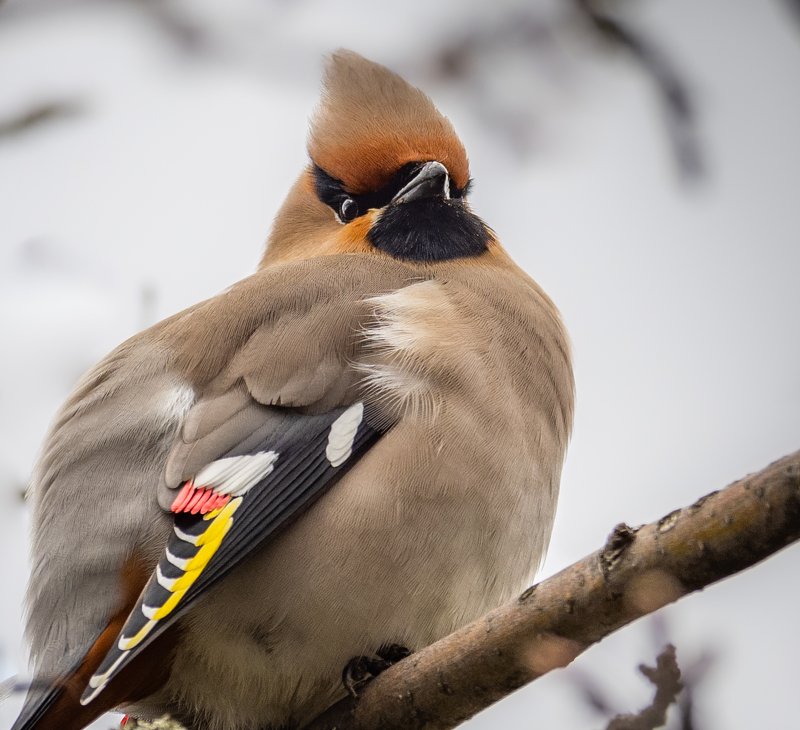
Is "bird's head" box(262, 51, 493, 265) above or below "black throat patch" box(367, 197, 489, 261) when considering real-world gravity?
above

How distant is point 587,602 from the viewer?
2551 mm

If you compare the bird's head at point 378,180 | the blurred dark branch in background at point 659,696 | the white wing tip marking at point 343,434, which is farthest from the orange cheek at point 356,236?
the blurred dark branch in background at point 659,696

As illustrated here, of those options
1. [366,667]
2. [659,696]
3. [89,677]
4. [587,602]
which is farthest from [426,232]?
[659,696]

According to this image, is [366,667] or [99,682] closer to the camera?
[99,682]

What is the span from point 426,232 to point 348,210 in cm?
42

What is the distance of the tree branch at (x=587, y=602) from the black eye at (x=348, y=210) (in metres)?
2.20

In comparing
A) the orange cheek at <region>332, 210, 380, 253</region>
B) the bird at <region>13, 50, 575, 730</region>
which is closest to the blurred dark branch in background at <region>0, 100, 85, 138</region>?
the bird at <region>13, 50, 575, 730</region>

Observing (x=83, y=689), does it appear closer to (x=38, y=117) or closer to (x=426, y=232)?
(x=38, y=117)

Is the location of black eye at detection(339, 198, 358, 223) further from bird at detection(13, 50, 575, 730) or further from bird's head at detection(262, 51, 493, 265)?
bird at detection(13, 50, 575, 730)

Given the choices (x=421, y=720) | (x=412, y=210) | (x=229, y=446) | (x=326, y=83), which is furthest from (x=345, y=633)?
(x=326, y=83)

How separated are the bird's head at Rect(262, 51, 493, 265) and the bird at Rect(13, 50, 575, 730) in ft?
2.00

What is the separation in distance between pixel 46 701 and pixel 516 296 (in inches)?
83.7

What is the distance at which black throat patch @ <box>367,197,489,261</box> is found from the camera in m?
4.64

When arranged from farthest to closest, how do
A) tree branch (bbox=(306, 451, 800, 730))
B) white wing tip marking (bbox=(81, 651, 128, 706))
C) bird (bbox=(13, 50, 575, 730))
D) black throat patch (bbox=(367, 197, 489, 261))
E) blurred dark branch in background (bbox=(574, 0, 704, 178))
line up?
1. black throat patch (bbox=(367, 197, 489, 261))
2. bird (bbox=(13, 50, 575, 730))
3. white wing tip marking (bbox=(81, 651, 128, 706))
4. blurred dark branch in background (bbox=(574, 0, 704, 178))
5. tree branch (bbox=(306, 451, 800, 730))
